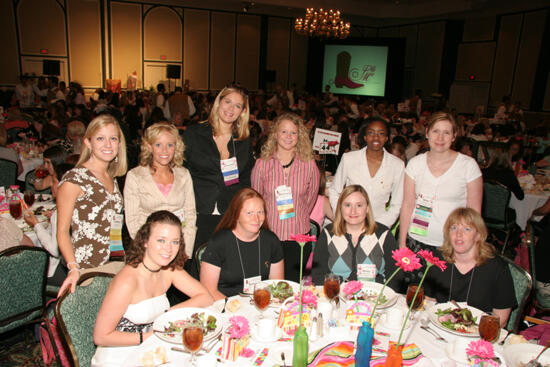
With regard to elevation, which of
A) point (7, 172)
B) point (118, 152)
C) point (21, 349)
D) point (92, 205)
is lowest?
point (21, 349)

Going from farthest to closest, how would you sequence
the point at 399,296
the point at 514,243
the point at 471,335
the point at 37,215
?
the point at 514,243 < the point at 37,215 < the point at 399,296 < the point at 471,335

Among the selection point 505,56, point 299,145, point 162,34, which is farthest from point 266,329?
point 162,34

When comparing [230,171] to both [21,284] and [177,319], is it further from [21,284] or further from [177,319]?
[21,284]

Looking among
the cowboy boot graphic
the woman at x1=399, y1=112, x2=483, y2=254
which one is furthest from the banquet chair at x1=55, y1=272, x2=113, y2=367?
the cowboy boot graphic

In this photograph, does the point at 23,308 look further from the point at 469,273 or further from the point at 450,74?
the point at 450,74

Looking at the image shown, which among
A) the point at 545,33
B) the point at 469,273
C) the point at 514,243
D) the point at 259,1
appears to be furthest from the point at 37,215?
the point at 545,33

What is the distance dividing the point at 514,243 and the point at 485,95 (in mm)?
10159

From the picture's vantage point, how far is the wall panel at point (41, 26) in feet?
43.8

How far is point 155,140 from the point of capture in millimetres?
2764

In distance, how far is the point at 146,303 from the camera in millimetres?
2045

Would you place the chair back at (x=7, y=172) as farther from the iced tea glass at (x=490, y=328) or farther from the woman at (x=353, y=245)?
the iced tea glass at (x=490, y=328)

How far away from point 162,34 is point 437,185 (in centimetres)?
1433

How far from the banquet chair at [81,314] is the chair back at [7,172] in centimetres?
313

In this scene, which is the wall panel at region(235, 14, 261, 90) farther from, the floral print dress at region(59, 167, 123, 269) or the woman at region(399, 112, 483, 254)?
the floral print dress at region(59, 167, 123, 269)
